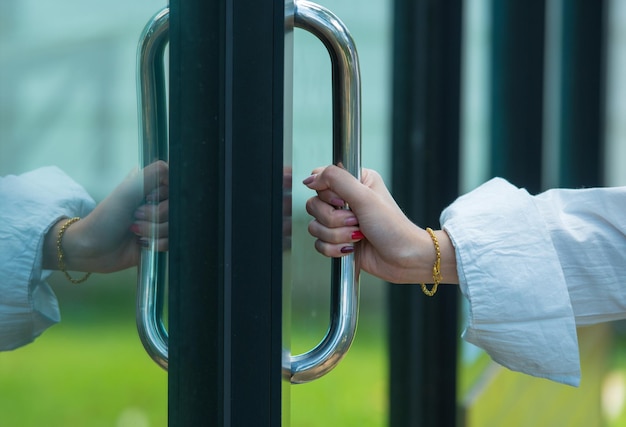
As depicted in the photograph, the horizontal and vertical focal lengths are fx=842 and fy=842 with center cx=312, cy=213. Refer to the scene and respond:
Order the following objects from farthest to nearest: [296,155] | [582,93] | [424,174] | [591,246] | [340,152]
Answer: [582,93], [424,174], [296,155], [591,246], [340,152]

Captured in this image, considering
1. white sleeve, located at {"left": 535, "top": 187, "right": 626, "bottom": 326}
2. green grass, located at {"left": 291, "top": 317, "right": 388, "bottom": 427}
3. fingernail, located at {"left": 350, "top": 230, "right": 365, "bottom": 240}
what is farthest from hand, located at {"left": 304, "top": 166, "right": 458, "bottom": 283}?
green grass, located at {"left": 291, "top": 317, "right": 388, "bottom": 427}

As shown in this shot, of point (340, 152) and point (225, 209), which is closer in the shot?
point (225, 209)

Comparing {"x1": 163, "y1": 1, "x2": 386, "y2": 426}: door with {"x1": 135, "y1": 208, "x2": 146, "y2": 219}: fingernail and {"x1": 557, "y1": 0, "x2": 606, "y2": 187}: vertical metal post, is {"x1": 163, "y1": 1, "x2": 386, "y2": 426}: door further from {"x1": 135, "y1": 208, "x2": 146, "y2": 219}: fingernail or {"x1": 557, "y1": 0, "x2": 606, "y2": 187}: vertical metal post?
{"x1": 557, "y1": 0, "x2": 606, "y2": 187}: vertical metal post

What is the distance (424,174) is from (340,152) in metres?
1.24

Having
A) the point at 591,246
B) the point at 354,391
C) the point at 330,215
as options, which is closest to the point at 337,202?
the point at 330,215

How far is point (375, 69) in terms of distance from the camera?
1779 mm

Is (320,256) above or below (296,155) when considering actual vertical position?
below

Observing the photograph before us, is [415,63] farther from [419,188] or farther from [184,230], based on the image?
[184,230]

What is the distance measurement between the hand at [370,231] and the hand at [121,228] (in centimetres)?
19

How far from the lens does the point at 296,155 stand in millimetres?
975

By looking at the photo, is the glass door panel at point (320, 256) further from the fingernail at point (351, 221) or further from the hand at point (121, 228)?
the hand at point (121, 228)

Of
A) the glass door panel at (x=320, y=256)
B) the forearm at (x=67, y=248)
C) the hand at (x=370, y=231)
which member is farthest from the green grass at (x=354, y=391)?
the forearm at (x=67, y=248)

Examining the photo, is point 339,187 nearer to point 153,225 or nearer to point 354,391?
point 153,225

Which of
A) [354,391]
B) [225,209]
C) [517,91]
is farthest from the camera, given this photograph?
[517,91]
